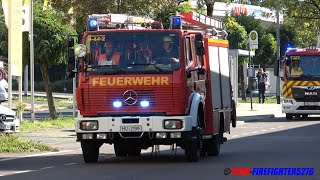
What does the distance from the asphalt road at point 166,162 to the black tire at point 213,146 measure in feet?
0.90

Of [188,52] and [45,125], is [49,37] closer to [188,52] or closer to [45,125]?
[45,125]

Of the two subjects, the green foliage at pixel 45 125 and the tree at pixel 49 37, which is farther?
the tree at pixel 49 37

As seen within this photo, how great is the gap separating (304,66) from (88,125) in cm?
2187

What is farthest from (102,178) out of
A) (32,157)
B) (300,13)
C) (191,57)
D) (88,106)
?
(300,13)

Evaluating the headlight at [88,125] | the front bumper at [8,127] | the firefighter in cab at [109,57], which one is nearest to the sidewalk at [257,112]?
the front bumper at [8,127]

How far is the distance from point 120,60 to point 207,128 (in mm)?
2831

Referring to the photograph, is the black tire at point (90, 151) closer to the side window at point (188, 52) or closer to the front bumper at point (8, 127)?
the side window at point (188, 52)

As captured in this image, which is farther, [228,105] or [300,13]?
[300,13]

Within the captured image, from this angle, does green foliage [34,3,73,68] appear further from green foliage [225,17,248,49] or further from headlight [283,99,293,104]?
green foliage [225,17,248,49]

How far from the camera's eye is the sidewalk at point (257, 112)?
3969 cm

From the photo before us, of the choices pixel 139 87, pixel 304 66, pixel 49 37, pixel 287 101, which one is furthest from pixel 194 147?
pixel 287 101

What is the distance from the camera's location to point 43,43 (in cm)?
3225

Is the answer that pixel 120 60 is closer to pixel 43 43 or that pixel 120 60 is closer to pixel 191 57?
pixel 191 57

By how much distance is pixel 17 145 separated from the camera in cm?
2150
